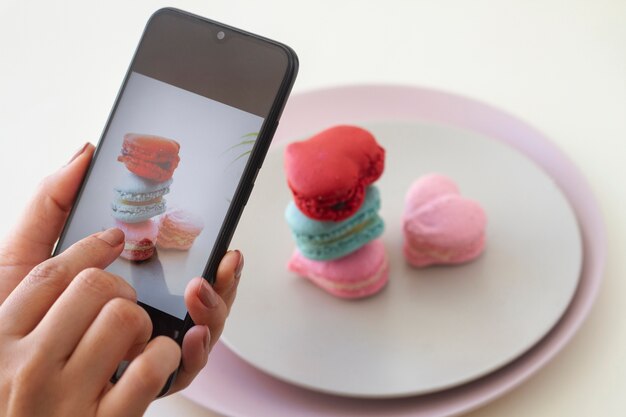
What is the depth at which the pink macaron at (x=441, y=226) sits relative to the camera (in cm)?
79

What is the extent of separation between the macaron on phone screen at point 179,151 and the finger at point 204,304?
0.02 metres

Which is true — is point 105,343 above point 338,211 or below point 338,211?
below

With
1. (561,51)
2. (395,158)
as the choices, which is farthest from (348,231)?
(561,51)

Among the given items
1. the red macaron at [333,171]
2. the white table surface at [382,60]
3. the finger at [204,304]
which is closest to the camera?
the finger at [204,304]

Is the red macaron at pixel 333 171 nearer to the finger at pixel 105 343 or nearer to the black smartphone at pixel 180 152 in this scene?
the black smartphone at pixel 180 152

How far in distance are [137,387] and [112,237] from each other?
0.45ft

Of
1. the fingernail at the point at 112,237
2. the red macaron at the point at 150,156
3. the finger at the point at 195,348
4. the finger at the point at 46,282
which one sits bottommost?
the finger at the point at 195,348

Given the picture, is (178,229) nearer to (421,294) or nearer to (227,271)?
(227,271)

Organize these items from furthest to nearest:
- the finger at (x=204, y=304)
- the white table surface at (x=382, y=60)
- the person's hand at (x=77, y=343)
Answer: the white table surface at (x=382, y=60) < the finger at (x=204, y=304) < the person's hand at (x=77, y=343)

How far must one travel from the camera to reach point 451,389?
713 millimetres

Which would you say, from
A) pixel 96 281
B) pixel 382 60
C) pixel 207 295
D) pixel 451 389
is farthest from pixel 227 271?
pixel 382 60

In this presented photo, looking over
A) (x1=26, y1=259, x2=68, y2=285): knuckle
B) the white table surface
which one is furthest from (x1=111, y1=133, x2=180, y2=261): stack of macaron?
the white table surface

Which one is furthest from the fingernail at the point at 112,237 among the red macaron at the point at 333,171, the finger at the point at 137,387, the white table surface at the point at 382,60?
the white table surface at the point at 382,60

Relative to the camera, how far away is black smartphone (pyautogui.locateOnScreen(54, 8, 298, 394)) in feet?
1.90
